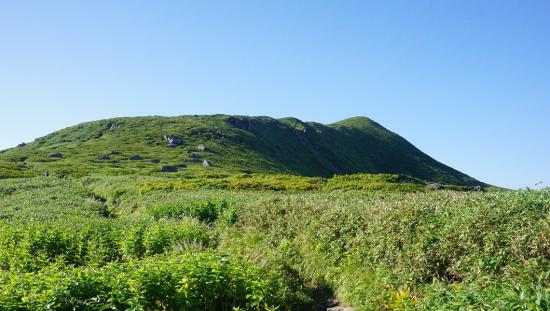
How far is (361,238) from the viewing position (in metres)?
11.6

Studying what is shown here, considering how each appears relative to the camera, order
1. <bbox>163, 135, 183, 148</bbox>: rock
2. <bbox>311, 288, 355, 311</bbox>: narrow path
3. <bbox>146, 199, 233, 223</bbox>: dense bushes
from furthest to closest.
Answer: <bbox>163, 135, 183, 148</bbox>: rock < <bbox>146, 199, 233, 223</bbox>: dense bushes < <bbox>311, 288, 355, 311</bbox>: narrow path

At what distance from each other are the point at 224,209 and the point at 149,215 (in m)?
4.37

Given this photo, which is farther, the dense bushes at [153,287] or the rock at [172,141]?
the rock at [172,141]

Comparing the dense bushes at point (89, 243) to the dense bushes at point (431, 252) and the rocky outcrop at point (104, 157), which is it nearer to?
the dense bushes at point (431, 252)

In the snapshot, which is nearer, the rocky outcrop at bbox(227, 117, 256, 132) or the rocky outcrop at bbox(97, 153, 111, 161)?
the rocky outcrop at bbox(97, 153, 111, 161)

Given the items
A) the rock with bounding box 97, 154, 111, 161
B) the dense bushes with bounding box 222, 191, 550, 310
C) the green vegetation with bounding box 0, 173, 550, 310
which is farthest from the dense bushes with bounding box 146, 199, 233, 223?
the rock with bounding box 97, 154, 111, 161

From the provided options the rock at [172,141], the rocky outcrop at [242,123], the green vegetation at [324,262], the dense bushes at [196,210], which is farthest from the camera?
the rocky outcrop at [242,123]

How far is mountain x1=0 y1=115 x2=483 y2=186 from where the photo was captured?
9594 centimetres

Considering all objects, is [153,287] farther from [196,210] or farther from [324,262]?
[196,210]

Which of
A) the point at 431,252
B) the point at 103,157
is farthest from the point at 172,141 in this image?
the point at 431,252

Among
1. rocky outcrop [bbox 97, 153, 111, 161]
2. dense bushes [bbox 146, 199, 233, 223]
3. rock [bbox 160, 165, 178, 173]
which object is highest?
rocky outcrop [bbox 97, 153, 111, 161]

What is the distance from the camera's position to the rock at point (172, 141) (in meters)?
129

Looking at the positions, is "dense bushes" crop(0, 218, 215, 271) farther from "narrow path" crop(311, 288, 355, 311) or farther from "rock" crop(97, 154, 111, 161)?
"rock" crop(97, 154, 111, 161)

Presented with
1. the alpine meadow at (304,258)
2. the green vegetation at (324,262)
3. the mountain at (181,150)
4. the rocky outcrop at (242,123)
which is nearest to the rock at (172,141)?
the mountain at (181,150)
